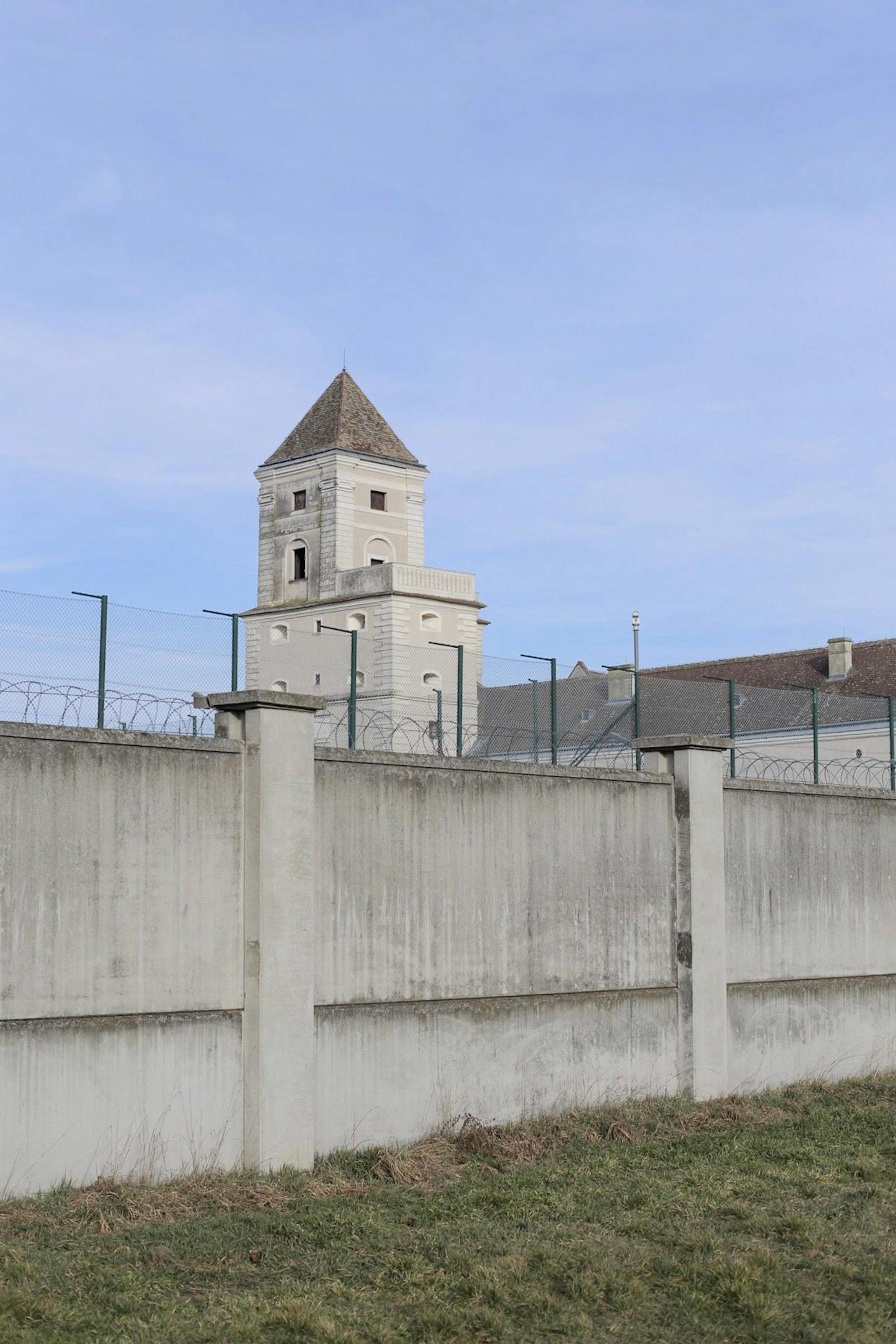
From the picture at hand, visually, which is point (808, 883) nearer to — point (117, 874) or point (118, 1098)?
point (117, 874)

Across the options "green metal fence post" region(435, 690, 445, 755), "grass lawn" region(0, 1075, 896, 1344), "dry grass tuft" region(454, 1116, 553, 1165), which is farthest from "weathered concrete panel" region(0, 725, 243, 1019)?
"green metal fence post" region(435, 690, 445, 755)

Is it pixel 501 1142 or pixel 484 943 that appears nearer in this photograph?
pixel 501 1142

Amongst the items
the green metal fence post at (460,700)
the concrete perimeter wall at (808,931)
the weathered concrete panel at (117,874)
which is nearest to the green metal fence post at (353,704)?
the green metal fence post at (460,700)

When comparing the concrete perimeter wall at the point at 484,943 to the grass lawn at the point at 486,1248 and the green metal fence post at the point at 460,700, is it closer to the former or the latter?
the grass lawn at the point at 486,1248

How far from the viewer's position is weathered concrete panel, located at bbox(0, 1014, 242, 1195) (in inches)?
394

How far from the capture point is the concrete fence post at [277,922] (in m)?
11.1

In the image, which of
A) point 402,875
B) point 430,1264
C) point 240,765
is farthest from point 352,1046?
point 430,1264

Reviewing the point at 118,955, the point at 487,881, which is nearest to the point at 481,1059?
the point at 487,881

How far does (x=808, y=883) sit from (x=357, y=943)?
617 centimetres

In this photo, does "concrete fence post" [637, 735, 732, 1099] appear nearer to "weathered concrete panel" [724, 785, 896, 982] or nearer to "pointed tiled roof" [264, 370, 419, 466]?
"weathered concrete panel" [724, 785, 896, 982]

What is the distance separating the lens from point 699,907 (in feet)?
48.8

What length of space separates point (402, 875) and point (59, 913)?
2979 millimetres

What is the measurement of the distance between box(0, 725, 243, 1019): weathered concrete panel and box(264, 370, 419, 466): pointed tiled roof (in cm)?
6764

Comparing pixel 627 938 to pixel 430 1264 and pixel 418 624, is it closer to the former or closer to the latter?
pixel 430 1264
